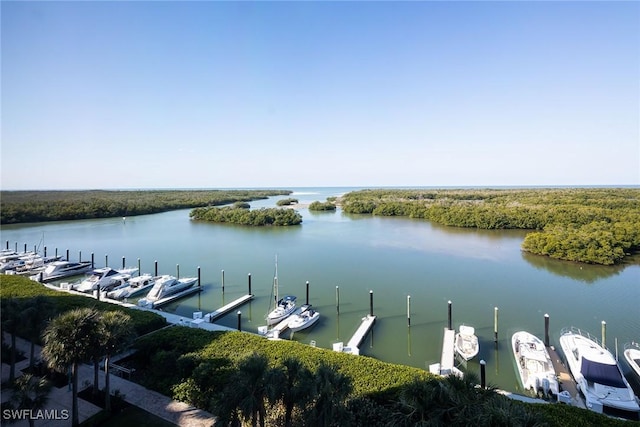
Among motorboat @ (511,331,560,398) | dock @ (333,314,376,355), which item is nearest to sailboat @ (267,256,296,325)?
dock @ (333,314,376,355)

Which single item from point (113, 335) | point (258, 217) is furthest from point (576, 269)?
point (258, 217)

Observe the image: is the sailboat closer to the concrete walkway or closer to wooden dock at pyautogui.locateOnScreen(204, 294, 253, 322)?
wooden dock at pyautogui.locateOnScreen(204, 294, 253, 322)

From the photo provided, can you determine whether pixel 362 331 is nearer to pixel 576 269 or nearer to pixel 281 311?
pixel 281 311

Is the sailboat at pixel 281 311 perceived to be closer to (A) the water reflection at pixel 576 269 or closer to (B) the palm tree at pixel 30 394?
(B) the palm tree at pixel 30 394

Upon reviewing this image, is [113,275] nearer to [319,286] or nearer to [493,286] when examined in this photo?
[319,286]

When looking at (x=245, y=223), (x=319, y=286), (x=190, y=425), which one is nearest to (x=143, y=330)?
(x=190, y=425)

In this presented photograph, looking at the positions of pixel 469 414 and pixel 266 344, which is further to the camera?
pixel 266 344

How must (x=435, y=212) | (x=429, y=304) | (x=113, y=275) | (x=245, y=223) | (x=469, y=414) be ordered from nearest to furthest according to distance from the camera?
(x=469, y=414) < (x=429, y=304) < (x=113, y=275) < (x=245, y=223) < (x=435, y=212)
